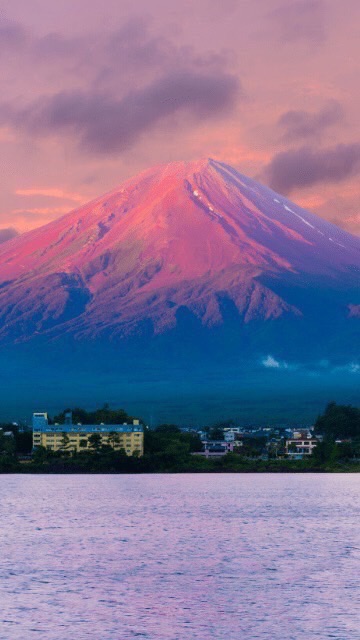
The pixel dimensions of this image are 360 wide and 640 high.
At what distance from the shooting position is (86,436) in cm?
18462

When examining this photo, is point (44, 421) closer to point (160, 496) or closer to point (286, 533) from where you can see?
point (160, 496)

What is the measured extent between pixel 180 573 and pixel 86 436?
13997 cm

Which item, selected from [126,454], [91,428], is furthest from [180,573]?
[91,428]

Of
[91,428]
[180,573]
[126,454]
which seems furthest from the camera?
[91,428]

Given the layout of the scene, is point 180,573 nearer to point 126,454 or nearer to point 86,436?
point 126,454

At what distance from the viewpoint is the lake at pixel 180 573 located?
3344cm

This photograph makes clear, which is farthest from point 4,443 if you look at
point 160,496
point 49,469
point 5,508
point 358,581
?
point 358,581

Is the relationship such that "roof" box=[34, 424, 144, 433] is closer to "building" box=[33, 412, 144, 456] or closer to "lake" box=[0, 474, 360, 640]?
"building" box=[33, 412, 144, 456]

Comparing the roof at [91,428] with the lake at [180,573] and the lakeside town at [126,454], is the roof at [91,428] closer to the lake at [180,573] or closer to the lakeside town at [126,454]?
the lakeside town at [126,454]

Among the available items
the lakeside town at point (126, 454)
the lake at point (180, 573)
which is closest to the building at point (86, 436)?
the lakeside town at point (126, 454)

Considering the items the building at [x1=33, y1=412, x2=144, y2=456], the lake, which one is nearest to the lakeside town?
the building at [x1=33, y1=412, x2=144, y2=456]

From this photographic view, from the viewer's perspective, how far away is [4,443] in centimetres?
17288

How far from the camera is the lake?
1316 inches

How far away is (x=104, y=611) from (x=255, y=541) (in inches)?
973
